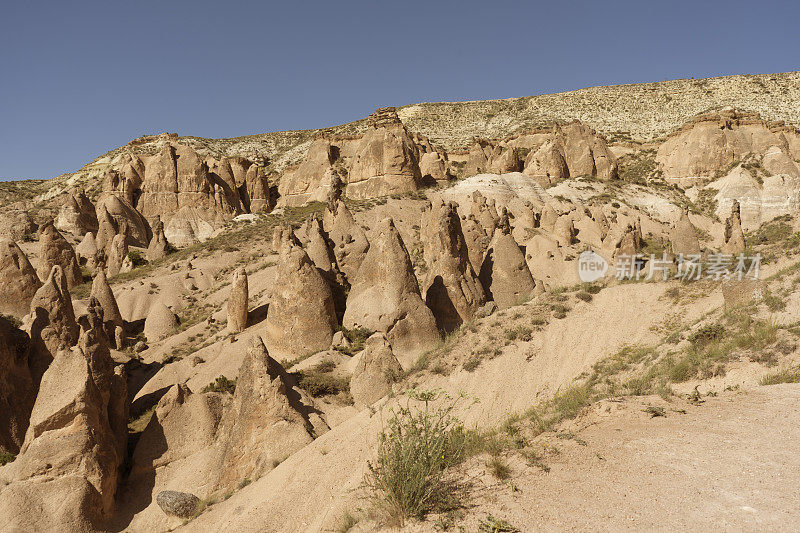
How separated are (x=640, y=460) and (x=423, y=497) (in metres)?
2.62

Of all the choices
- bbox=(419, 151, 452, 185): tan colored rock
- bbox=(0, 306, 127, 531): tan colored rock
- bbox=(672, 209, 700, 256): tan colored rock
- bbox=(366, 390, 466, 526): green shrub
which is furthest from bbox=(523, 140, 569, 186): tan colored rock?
bbox=(366, 390, 466, 526): green shrub

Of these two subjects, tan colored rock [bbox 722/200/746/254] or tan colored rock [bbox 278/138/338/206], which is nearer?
tan colored rock [bbox 722/200/746/254]

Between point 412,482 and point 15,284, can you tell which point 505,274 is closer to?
point 412,482

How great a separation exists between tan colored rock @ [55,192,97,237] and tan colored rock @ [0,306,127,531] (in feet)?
120

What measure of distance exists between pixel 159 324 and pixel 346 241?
400 inches

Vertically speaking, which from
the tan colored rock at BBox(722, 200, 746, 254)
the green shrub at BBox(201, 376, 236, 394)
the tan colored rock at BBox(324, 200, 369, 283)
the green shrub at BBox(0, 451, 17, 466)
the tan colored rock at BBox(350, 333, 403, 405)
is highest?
the tan colored rock at BBox(324, 200, 369, 283)

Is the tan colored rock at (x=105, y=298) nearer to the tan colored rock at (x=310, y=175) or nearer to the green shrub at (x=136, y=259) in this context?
the green shrub at (x=136, y=259)

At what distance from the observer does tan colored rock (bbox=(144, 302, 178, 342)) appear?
2272 centimetres

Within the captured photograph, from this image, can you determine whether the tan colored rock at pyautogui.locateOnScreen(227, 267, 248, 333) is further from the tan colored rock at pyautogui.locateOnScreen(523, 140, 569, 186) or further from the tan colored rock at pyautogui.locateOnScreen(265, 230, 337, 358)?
the tan colored rock at pyautogui.locateOnScreen(523, 140, 569, 186)

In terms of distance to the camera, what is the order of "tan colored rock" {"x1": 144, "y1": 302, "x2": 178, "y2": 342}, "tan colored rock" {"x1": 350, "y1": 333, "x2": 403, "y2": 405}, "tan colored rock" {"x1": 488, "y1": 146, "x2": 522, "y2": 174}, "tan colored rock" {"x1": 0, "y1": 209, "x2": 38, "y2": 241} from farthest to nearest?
"tan colored rock" {"x1": 488, "y1": 146, "x2": 522, "y2": 174}, "tan colored rock" {"x1": 0, "y1": 209, "x2": 38, "y2": 241}, "tan colored rock" {"x1": 144, "y1": 302, "x2": 178, "y2": 342}, "tan colored rock" {"x1": 350, "y1": 333, "x2": 403, "y2": 405}

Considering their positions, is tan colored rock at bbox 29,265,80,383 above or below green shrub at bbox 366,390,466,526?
above

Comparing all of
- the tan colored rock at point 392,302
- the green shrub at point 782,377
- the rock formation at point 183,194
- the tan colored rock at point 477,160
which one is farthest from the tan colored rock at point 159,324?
the tan colored rock at point 477,160

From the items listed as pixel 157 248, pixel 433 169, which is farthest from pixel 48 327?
pixel 433 169

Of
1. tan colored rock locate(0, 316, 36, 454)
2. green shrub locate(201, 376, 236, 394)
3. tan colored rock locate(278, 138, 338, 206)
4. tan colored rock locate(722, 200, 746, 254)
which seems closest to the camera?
tan colored rock locate(0, 316, 36, 454)
